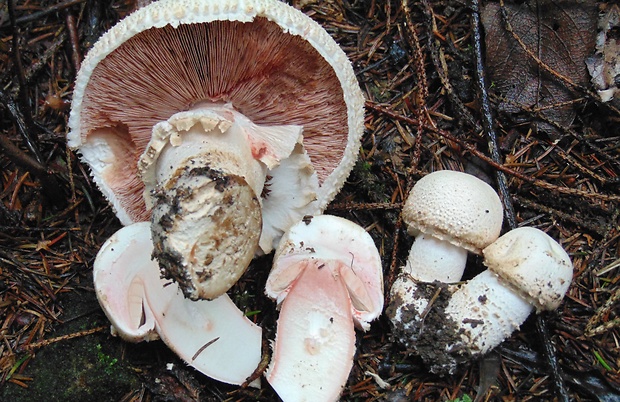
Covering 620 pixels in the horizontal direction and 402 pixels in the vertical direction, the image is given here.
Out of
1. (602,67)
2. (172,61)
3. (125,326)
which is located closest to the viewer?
(172,61)

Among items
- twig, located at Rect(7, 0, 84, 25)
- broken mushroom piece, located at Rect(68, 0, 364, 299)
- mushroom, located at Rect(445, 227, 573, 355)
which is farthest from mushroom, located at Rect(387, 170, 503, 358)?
twig, located at Rect(7, 0, 84, 25)

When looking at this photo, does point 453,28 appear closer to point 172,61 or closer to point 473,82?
point 473,82

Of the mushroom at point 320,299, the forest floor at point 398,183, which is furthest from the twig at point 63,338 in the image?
the mushroom at point 320,299

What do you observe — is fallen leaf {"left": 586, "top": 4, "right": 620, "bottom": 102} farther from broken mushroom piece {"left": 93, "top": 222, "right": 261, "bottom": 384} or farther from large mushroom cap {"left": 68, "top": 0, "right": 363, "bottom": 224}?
broken mushroom piece {"left": 93, "top": 222, "right": 261, "bottom": 384}

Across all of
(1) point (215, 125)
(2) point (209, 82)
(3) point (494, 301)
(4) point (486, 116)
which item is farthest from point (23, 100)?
(3) point (494, 301)

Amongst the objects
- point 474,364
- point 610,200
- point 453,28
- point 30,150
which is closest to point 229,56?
point 30,150

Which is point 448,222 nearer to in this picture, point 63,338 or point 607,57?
point 607,57
